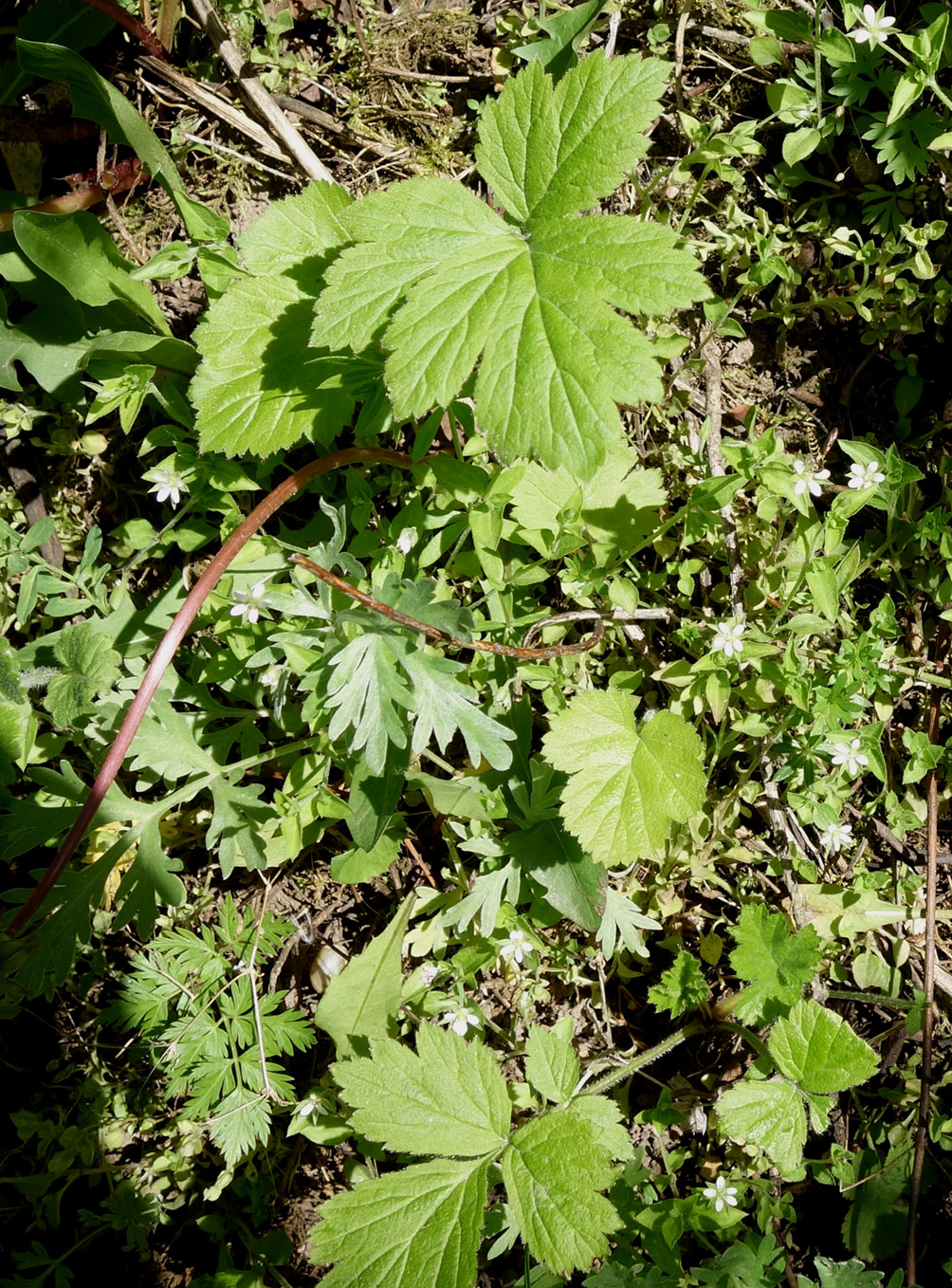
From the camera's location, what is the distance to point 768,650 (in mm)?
2771

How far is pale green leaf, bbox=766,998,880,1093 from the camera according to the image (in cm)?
254

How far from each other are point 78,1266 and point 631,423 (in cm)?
346

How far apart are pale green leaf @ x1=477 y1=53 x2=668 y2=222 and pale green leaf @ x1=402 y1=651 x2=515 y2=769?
117cm

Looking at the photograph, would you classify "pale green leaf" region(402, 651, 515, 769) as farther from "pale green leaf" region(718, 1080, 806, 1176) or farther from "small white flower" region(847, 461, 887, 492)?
"small white flower" region(847, 461, 887, 492)

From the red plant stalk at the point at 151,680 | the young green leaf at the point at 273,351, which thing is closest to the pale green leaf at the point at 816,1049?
the red plant stalk at the point at 151,680

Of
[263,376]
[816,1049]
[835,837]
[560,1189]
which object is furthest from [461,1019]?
[263,376]

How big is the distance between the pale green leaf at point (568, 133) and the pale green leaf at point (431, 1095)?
86.8 inches

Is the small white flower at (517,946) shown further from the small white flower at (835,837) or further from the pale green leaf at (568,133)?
the pale green leaf at (568,133)

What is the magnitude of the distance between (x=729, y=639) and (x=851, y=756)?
501mm

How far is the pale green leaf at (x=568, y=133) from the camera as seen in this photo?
7.29 ft

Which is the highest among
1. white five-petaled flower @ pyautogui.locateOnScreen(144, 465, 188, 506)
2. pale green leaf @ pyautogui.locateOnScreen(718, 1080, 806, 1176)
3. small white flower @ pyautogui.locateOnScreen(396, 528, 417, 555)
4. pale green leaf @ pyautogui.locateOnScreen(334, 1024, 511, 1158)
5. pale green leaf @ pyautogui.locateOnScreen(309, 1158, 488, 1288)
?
white five-petaled flower @ pyautogui.locateOnScreen(144, 465, 188, 506)

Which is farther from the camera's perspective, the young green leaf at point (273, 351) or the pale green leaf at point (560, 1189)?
the young green leaf at point (273, 351)

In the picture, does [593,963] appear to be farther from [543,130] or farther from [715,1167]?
[543,130]

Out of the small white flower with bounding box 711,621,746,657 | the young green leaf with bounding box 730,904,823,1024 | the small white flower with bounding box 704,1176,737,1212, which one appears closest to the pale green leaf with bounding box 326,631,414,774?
the small white flower with bounding box 711,621,746,657
